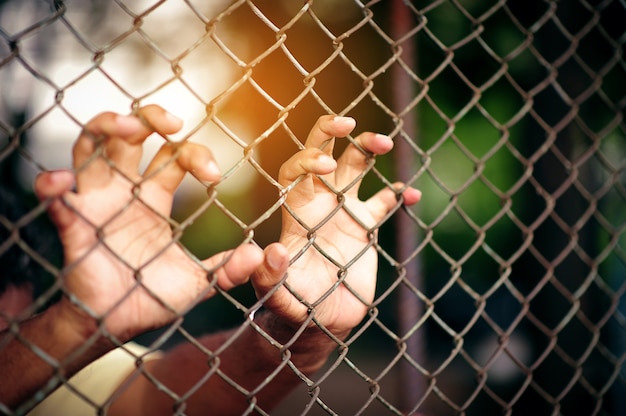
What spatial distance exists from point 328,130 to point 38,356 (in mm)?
815

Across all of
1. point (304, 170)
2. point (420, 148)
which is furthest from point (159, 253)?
point (420, 148)

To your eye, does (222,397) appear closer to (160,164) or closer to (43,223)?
(160,164)

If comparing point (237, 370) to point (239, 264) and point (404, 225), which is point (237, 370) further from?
point (404, 225)

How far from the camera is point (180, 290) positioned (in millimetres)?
1138

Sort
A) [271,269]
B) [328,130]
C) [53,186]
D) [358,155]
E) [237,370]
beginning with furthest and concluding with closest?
[237,370] < [358,155] < [328,130] < [271,269] < [53,186]

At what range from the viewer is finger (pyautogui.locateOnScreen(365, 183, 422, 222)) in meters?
1.50

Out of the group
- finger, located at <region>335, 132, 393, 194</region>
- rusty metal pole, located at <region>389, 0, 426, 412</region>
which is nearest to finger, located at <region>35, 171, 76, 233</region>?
finger, located at <region>335, 132, 393, 194</region>

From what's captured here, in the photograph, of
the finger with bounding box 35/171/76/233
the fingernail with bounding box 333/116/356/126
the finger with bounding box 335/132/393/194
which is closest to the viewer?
the finger with bounding box 35/171/76/233

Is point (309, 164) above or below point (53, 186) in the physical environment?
below

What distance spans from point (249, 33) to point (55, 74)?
7.36ft

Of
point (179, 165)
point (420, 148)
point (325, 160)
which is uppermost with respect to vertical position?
point (179, 165)

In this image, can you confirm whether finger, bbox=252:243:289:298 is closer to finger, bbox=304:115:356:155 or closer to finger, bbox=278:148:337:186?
finger, bbox=278:148:337:186

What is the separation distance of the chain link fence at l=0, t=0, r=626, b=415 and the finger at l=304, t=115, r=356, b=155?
0.05 m

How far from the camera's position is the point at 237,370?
64.7 inches
